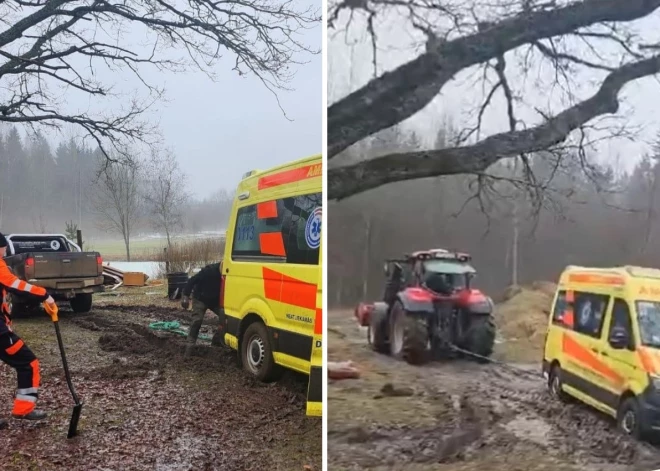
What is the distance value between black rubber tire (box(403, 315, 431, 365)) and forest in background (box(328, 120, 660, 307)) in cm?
25

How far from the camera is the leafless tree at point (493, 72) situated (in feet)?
9.72

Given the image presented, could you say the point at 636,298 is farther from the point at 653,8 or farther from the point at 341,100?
the point at 341,100

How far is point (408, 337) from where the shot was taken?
3.12 meters

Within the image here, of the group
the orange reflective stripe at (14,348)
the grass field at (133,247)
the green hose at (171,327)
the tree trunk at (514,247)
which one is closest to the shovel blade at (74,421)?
the orange reflective stripe at (14,348)

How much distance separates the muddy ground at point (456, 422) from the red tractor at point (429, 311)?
2.7 inches

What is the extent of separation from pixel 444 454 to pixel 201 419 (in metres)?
1.07

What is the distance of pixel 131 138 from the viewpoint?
304cm

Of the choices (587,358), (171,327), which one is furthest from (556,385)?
(171,327)

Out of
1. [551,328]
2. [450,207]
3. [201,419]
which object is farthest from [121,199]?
[551,328]

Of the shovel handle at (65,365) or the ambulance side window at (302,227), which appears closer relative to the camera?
the shovel handle at (65,365)

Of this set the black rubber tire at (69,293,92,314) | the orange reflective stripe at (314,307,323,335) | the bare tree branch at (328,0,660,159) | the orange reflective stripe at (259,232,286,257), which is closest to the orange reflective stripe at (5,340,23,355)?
the black rubber tire at (69,293,92,314)

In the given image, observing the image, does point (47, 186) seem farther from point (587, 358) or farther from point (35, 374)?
point (587, 358)

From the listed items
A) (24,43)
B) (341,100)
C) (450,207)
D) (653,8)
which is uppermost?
(653,8)

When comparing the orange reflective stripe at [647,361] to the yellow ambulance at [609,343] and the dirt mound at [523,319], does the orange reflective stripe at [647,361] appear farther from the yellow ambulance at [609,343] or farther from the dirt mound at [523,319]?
the dirt mound at [523,319]
